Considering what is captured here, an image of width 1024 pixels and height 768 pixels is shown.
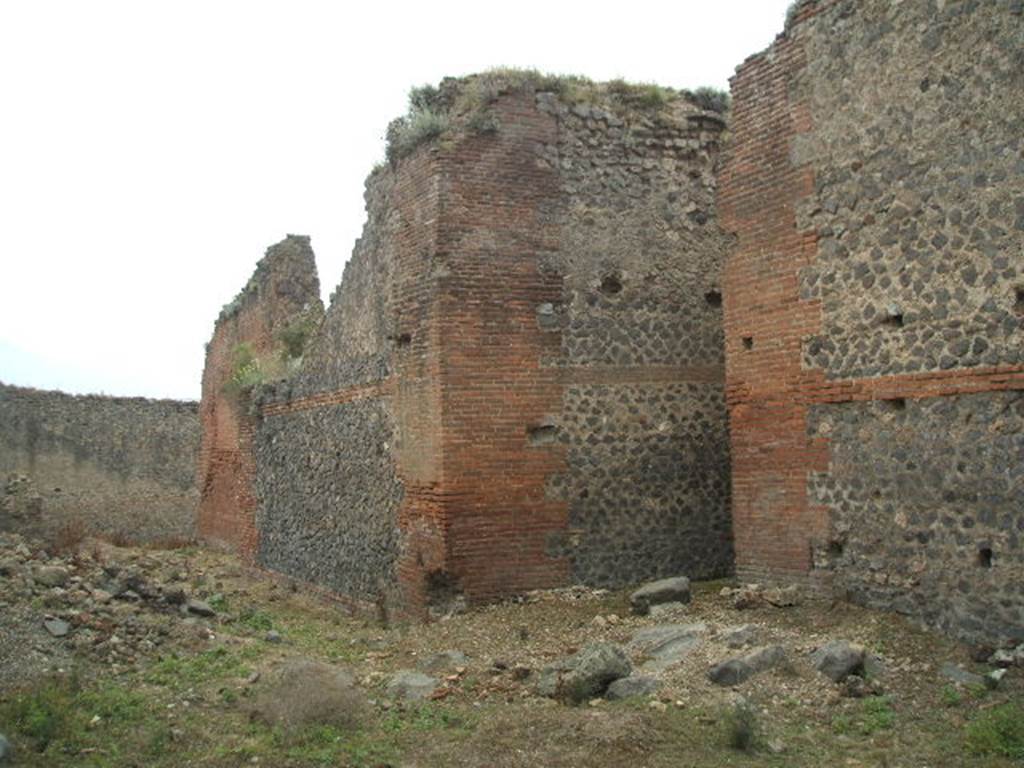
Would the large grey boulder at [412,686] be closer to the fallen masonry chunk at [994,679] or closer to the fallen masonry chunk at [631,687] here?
the fallen masonry chunk at [631,687]

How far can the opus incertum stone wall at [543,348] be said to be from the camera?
10.6 m

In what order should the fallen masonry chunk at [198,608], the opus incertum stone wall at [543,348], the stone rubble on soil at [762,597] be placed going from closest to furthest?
the stone rubble on soil at [762,597] → the fallen masonry chunk at [198,608] → the opus incertum stone wall at [543,348]

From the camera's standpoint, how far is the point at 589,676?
23.5ft

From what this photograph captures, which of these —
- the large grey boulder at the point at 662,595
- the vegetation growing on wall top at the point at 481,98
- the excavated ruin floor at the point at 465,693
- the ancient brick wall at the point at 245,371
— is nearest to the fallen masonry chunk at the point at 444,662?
the excavated ruin floor at the point at 465,693

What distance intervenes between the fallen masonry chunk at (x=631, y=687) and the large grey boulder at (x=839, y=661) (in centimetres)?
110

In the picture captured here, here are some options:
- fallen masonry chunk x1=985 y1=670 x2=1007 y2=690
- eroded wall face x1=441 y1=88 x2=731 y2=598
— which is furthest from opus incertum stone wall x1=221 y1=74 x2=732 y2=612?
fallen masonry chunk x1=985 y1=670 x2=1007 y2=690

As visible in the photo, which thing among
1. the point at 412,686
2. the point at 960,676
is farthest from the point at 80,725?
the point at 960,676

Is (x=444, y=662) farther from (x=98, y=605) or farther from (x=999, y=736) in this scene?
(x=999, y=736)

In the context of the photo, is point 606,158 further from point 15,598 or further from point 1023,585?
point 15,598

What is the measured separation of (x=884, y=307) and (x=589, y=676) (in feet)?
11.8

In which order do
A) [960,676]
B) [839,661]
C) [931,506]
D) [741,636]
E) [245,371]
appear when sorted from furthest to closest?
1. [245,371]
2. [741,636]
3. [931,506]
4. [839,661]
5. [960,676]

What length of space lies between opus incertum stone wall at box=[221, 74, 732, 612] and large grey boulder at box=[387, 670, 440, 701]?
2357 mm

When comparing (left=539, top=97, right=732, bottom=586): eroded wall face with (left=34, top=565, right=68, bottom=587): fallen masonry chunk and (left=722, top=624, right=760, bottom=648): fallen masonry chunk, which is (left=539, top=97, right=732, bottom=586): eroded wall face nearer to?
(left=722, top=624, right=760, bottom=648): fallen masonry chunk

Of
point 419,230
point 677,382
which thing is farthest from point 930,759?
point 419,230
